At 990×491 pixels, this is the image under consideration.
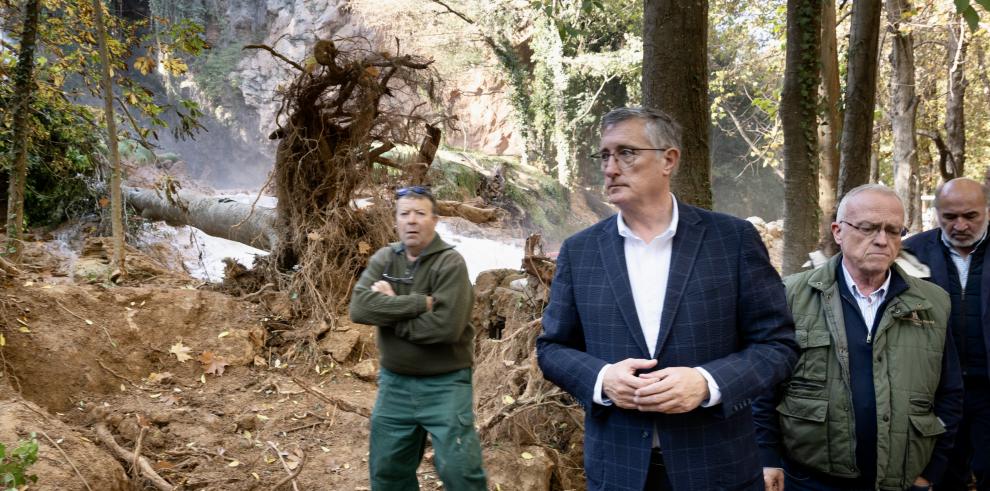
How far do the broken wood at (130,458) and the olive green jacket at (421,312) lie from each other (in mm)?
1552

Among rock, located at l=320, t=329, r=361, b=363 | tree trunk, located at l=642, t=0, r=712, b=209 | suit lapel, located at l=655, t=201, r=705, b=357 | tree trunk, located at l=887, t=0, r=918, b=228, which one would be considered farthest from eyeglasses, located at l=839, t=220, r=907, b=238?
tree trunk, located at l=887, t=0, r=918, b=228

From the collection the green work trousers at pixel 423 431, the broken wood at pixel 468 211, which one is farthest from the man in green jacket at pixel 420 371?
the broken wood at pixel 468 211

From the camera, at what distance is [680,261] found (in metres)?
2.11

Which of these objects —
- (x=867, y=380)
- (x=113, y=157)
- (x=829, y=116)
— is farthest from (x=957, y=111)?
(x=113, y=157)

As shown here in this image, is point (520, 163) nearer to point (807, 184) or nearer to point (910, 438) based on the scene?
point (807, 184)

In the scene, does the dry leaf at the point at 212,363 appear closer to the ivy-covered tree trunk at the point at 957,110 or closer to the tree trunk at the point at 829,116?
the tree trunk at the point at 829,116

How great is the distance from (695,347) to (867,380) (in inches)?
31.5

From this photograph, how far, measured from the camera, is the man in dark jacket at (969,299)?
10.6 feet

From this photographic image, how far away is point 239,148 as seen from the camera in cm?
3241

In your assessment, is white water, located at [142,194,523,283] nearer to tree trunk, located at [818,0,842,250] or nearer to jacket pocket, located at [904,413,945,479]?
tree trunk, located at [818,0,842,250]

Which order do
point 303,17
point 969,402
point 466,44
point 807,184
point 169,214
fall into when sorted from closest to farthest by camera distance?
1. point 969,402
2. point 807,184
3. point 169,214
4. point 466,44
5. point 303,17

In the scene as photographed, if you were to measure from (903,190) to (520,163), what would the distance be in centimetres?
1536

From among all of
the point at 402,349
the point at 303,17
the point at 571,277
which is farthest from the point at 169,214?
the point at 303,17

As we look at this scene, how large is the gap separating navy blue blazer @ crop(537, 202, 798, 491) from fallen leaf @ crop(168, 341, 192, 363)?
4.52m
